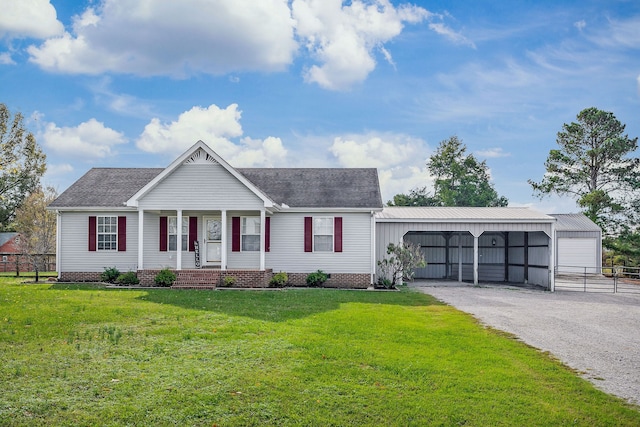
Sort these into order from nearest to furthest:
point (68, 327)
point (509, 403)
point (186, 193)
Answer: point (509, 403)
point (68, 327)
point (186, 193)

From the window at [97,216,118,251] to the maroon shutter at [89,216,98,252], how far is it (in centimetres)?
14

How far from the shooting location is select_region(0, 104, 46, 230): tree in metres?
35.3

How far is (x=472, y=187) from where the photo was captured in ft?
152

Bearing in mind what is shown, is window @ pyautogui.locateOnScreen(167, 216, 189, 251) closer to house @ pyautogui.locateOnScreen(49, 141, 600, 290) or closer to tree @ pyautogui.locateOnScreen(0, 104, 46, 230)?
house @ pyautogui.locateOnScreen(49, 141, 600, 290)

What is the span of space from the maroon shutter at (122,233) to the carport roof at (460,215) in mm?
10721

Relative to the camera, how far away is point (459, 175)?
47.2 meters

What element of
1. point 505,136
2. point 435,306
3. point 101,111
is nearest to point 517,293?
point 435,306

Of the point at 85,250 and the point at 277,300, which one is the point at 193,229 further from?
the point at 277,300

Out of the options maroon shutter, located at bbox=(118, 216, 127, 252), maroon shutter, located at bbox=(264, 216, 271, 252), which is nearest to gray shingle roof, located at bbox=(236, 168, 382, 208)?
maroon shutter, located at bbox=(264, 216, 271, 252)

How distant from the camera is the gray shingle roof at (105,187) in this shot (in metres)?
22.4

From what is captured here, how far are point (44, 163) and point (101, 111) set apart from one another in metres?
22.4

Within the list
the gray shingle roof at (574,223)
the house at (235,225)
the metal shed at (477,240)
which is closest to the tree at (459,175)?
the gray shingle roof at (574,223)

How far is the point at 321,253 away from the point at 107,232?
9072 millimetres

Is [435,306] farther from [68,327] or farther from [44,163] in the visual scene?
[44,163]
